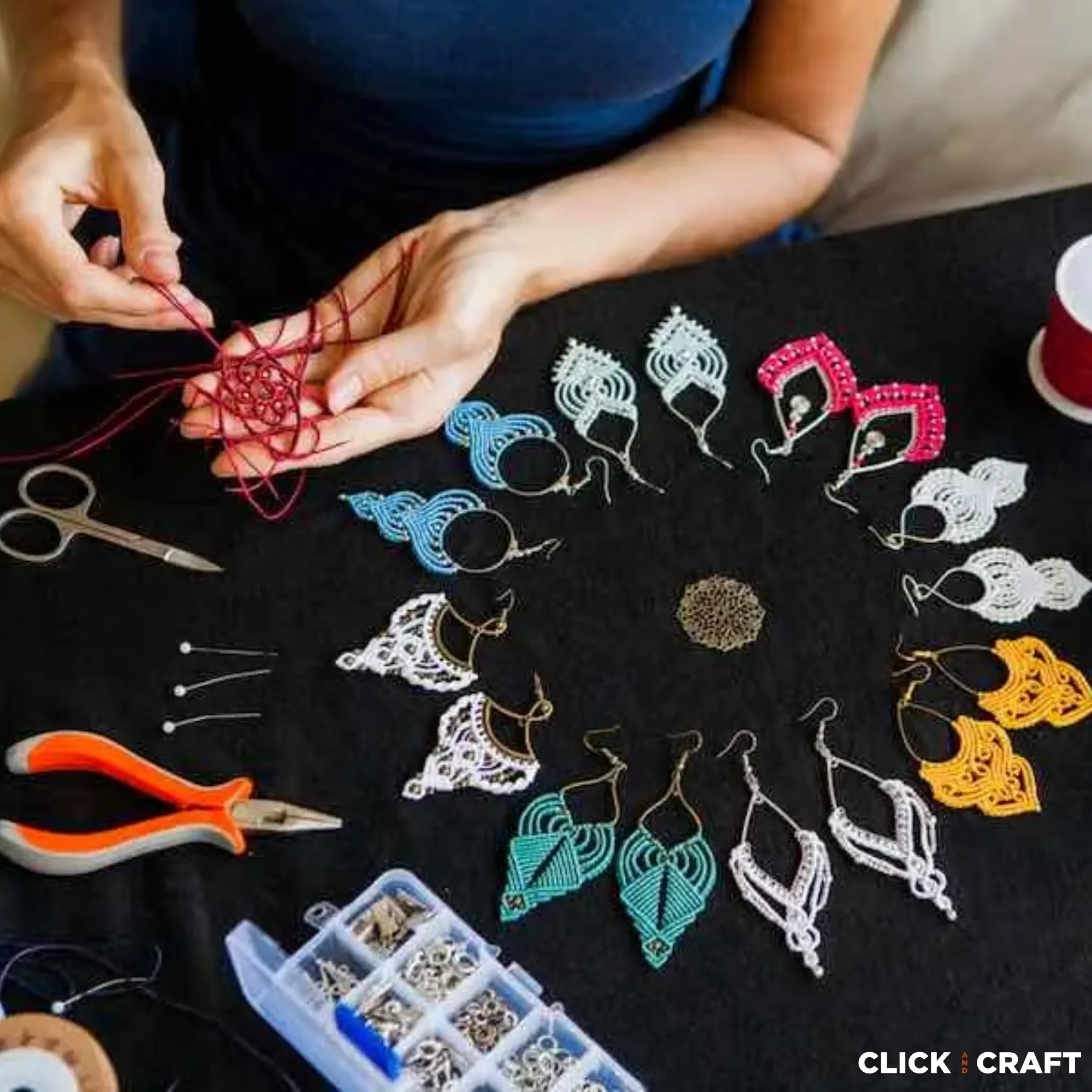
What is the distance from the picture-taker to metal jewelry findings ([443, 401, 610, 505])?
0.91m

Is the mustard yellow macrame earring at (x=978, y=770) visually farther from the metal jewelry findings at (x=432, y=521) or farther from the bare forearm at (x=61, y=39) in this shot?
the bare forearm at (x=61, y=39)

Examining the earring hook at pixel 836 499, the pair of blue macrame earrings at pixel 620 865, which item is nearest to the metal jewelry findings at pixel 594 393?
the earring hook at pixel 836 499

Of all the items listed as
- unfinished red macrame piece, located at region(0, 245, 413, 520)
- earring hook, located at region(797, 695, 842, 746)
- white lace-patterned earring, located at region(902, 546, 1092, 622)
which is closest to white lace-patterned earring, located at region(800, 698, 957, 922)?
earring hook, located at region(797, 695, 842, 746)

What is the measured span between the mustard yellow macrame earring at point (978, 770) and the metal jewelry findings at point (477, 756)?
19 cm

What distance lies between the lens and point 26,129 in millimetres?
944

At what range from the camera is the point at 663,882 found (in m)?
0.79

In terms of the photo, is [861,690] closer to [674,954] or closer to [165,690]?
[674,954]

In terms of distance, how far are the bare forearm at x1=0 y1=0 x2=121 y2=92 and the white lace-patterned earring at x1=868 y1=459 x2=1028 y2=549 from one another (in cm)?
54

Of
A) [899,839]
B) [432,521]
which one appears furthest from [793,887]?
[432,521]

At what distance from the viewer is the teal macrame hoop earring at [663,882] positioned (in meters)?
0.78

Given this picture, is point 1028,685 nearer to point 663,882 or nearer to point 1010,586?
point 1010,586

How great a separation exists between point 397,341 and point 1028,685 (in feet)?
1.26

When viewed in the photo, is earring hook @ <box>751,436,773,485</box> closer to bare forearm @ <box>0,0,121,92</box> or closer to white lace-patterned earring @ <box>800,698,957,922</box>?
white lace-patterned earring @ <box>800,698,957,922</box>

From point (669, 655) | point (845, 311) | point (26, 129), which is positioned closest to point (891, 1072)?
point (669, 655)
